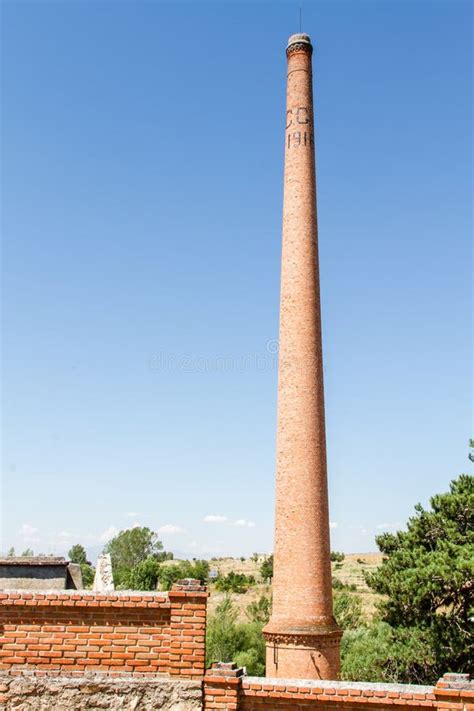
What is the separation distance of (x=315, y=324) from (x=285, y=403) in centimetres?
214

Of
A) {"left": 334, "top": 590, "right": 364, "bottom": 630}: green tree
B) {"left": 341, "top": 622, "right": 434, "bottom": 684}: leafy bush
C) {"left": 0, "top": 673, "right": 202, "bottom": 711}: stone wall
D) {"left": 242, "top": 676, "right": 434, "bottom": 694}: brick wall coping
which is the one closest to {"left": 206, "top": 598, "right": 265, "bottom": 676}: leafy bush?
{"left": 334, "top": 590, "right": 364, "bottom": 630}: green tree

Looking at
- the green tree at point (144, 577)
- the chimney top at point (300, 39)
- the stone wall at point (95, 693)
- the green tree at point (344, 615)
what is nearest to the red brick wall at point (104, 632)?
the stone wall at point (95, 693)

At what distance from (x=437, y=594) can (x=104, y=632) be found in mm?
11605

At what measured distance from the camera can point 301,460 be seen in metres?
15.6

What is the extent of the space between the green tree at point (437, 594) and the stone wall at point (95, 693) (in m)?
10.4

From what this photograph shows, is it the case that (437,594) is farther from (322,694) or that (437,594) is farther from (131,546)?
(131,546)

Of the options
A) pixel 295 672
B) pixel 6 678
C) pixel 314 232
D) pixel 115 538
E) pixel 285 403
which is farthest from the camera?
pixel 115 538

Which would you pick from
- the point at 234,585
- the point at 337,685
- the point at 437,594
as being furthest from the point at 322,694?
the point at 234,585

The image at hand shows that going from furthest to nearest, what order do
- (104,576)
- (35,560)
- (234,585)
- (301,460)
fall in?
(234,585) < (301,460) < (104,576) < (35,560)

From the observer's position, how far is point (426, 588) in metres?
15.9

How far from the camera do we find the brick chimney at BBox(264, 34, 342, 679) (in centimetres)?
1441

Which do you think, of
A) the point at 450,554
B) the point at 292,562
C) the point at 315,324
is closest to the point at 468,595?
the point at 450,554

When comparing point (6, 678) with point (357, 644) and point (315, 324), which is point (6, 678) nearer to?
point (315, 324)

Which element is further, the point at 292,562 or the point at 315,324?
the point at 315,324
